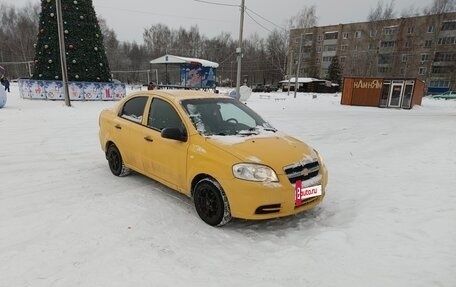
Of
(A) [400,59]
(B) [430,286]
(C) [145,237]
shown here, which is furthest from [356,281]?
(A) [400,59]

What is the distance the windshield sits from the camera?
442 cm

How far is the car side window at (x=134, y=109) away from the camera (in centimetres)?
518

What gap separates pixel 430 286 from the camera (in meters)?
2.87

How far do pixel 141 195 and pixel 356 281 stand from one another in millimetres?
3153

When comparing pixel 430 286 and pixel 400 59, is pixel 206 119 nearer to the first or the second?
pixel 430 286

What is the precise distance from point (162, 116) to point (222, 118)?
89 cm

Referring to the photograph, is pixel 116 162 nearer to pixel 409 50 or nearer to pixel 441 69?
pixel 409 50

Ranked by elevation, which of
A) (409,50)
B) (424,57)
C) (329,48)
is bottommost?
(424,57)

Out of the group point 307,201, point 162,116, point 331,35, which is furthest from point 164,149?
point 331,35

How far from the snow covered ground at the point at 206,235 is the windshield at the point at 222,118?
3.83ft

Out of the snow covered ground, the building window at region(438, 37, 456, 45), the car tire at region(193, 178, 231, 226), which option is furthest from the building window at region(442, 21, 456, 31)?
the car tire at region(193, 178, 231, 226)

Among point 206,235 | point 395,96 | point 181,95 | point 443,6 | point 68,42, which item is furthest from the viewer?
point 443,6

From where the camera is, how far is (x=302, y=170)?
391cm

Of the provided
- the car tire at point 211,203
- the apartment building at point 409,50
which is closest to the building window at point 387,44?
the apartment building at point 409,50
